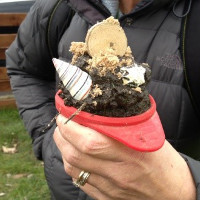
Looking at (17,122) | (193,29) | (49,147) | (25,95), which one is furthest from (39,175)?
(193,29)

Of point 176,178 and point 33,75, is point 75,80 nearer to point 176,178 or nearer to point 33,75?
point 176,178

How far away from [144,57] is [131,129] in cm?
60

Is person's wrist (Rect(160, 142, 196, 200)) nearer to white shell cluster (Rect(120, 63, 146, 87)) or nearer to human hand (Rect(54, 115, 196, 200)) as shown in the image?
human hand (Rect(54, 115, 196, 200))

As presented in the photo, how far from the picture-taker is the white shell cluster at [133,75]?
3.51 feet

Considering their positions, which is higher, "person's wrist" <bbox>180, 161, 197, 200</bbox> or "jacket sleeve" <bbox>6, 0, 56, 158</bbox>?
"person's wrist" <bbox>180, 161, 197, 200</bbox>

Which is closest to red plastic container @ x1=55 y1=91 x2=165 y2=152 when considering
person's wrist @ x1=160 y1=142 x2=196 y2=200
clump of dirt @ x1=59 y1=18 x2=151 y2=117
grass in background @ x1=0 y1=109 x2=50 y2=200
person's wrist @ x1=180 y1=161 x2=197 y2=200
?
clump of dirt @ x1=59 y1=18 x2=151 y2=117

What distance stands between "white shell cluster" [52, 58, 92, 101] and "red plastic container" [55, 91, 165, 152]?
0.18 ft

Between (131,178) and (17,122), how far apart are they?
418 centimetres

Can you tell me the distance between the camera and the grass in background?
3.70 m

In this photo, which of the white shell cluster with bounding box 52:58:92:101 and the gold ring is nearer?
the white shell cluster with bounding box 52:58:92:101

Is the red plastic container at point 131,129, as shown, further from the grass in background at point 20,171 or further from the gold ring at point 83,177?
the grass in background at point 20,171

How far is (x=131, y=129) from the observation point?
104 centimetres

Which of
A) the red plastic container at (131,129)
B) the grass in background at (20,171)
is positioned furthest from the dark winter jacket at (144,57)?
the grass in background at (20,171)

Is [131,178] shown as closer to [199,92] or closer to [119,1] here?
[199,92]
